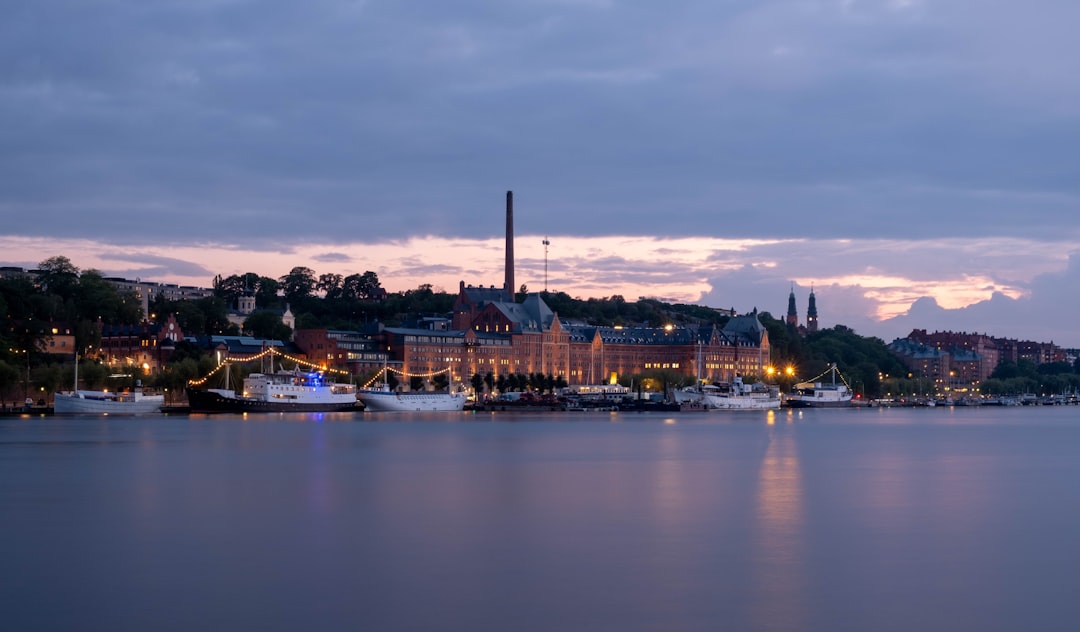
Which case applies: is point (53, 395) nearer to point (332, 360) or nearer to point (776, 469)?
point (332, 360)

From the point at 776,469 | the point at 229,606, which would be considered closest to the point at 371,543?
A: the point at 229,606

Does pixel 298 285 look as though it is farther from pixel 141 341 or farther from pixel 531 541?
pixel 531 541

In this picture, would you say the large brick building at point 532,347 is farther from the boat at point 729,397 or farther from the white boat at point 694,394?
the boat at point 729,397

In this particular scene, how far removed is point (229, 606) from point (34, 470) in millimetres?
23177

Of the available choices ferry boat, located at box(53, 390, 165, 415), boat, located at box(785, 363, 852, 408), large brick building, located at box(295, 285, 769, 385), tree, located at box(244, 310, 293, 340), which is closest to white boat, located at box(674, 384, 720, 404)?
boat, located at box(785, 363, 852, 408)

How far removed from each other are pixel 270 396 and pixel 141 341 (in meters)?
38.4

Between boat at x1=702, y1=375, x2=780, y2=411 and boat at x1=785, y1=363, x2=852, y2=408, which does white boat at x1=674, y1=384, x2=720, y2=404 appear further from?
boat at x1=785, y1=363, x2=852, y2=408

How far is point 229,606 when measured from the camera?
18125 mm

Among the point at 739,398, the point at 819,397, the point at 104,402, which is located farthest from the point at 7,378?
the point at 819,397

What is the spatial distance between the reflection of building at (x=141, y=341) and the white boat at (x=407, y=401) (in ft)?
85.2

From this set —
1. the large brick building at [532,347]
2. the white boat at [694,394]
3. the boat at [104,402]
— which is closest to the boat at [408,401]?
the large brick building at [532,347]

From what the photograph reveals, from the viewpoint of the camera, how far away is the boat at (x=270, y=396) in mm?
93688

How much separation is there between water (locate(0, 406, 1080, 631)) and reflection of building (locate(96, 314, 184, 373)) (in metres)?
79.0

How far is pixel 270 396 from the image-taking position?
94250 mm
